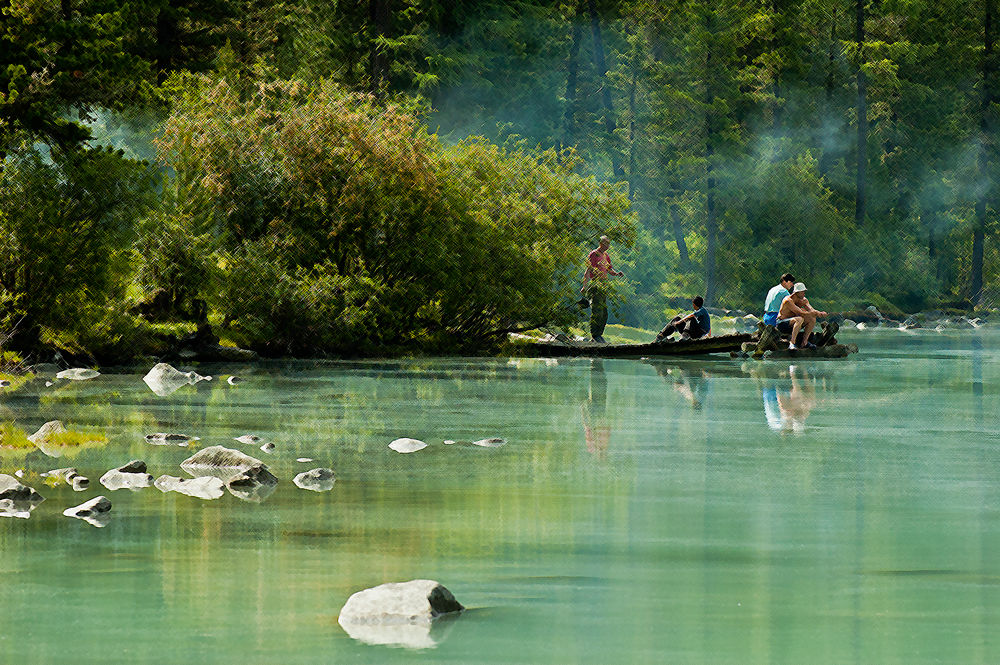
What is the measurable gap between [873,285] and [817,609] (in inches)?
2616

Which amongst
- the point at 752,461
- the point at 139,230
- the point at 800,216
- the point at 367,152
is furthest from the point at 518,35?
the point at 752,461

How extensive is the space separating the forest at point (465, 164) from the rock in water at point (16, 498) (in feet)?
42.6

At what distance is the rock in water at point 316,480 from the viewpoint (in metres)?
11.3

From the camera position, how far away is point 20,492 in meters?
10.2

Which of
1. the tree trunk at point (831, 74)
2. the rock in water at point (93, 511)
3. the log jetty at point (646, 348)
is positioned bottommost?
the rock in water at point (93, 511)

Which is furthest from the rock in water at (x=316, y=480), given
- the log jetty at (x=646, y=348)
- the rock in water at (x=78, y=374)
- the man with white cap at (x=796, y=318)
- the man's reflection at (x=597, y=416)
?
the man with white cap at (x=796, y=318)

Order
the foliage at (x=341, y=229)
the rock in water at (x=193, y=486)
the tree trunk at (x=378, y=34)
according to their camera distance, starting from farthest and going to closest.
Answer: the tree trunk at (x=378, y=34) → the foliage at (x=341, y=229) → the rock in water at (x=193, y=486)

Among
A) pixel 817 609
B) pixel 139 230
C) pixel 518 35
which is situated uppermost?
pixel 518 35

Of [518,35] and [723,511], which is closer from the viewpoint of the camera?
[723,511]

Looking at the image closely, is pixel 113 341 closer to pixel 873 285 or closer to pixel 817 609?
pixel 817 609

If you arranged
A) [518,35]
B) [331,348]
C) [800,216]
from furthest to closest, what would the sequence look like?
[800,216], [518,35], [331,348]

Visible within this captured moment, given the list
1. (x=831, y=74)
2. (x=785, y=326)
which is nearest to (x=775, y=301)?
(x=785, y=326)

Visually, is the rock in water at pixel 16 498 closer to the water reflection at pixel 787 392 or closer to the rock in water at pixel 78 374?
the water reflection at pixel 787 392

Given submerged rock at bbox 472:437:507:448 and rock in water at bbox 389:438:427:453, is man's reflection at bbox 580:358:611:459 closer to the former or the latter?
submerged rock at bbox 472:437:507:448
